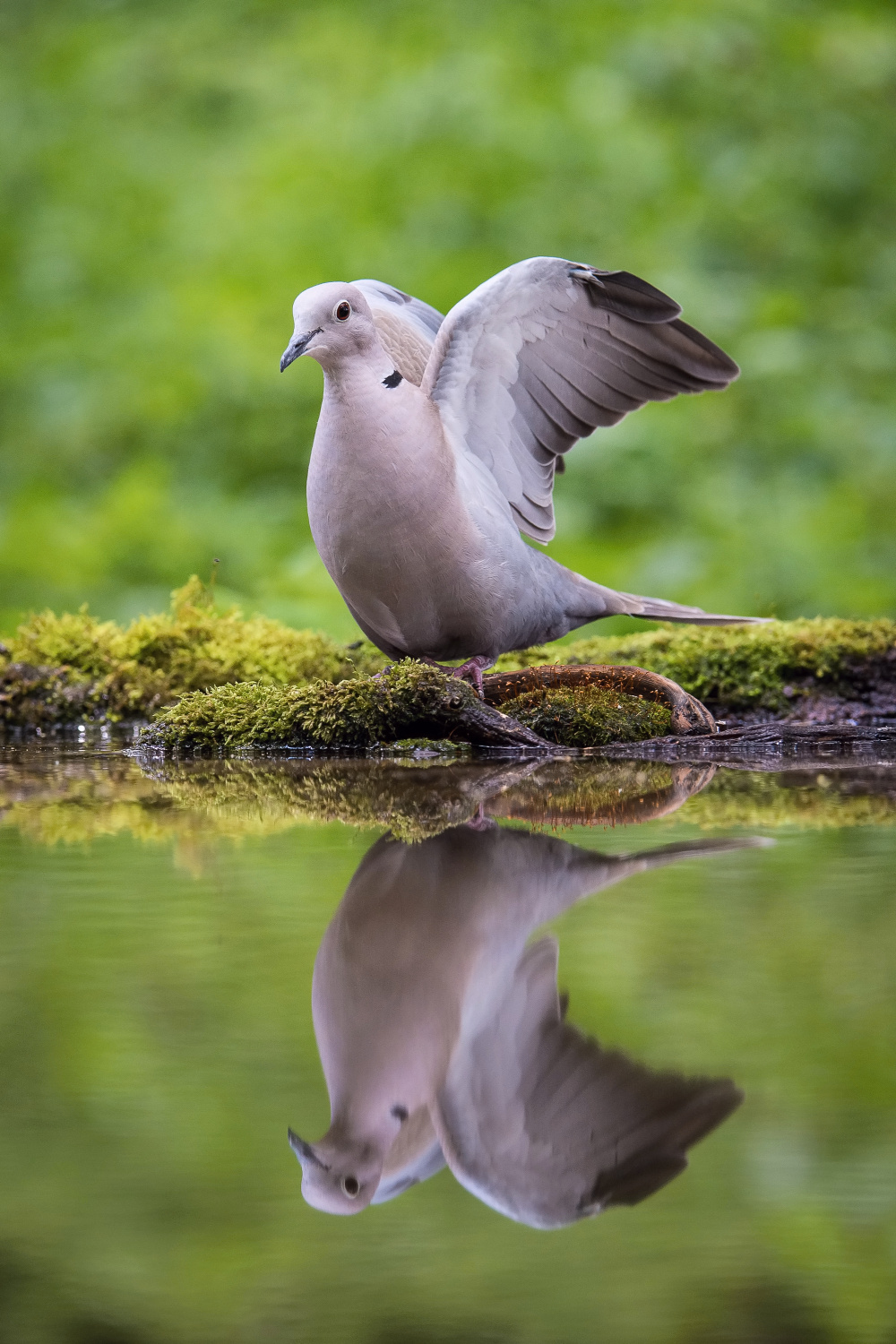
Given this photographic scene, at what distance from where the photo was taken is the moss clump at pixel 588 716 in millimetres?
3787

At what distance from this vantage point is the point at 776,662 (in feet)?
14.9

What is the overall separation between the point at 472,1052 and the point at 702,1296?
18.8 inches

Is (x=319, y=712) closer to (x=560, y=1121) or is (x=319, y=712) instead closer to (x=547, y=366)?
(x=547, y=366)

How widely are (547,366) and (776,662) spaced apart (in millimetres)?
1213

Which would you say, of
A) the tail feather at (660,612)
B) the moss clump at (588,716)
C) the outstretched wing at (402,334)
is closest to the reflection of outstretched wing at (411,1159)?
the moss clump at (588,716)

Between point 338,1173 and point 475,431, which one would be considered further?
point 475,431

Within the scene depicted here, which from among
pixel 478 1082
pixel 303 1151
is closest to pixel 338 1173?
pixel 303 1151

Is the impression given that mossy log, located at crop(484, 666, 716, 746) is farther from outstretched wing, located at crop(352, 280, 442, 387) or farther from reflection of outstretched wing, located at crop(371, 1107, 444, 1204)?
reflection of outstretched wing, located at crop(371, 1107, 444, 1204)

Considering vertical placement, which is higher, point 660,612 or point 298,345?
point 298,345

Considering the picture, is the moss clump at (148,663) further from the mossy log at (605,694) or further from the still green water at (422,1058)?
the still green water at (422,1058)

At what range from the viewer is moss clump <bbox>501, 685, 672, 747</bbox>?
149 inches

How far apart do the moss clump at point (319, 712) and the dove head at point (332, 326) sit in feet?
2.60

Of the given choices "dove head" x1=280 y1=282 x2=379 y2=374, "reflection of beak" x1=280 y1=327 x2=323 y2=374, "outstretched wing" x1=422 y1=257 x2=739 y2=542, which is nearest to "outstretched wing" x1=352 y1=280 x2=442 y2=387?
"outstretched wing" x1=422 y1=257 x2=739 y2=542

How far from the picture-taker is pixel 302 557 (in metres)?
6.91
